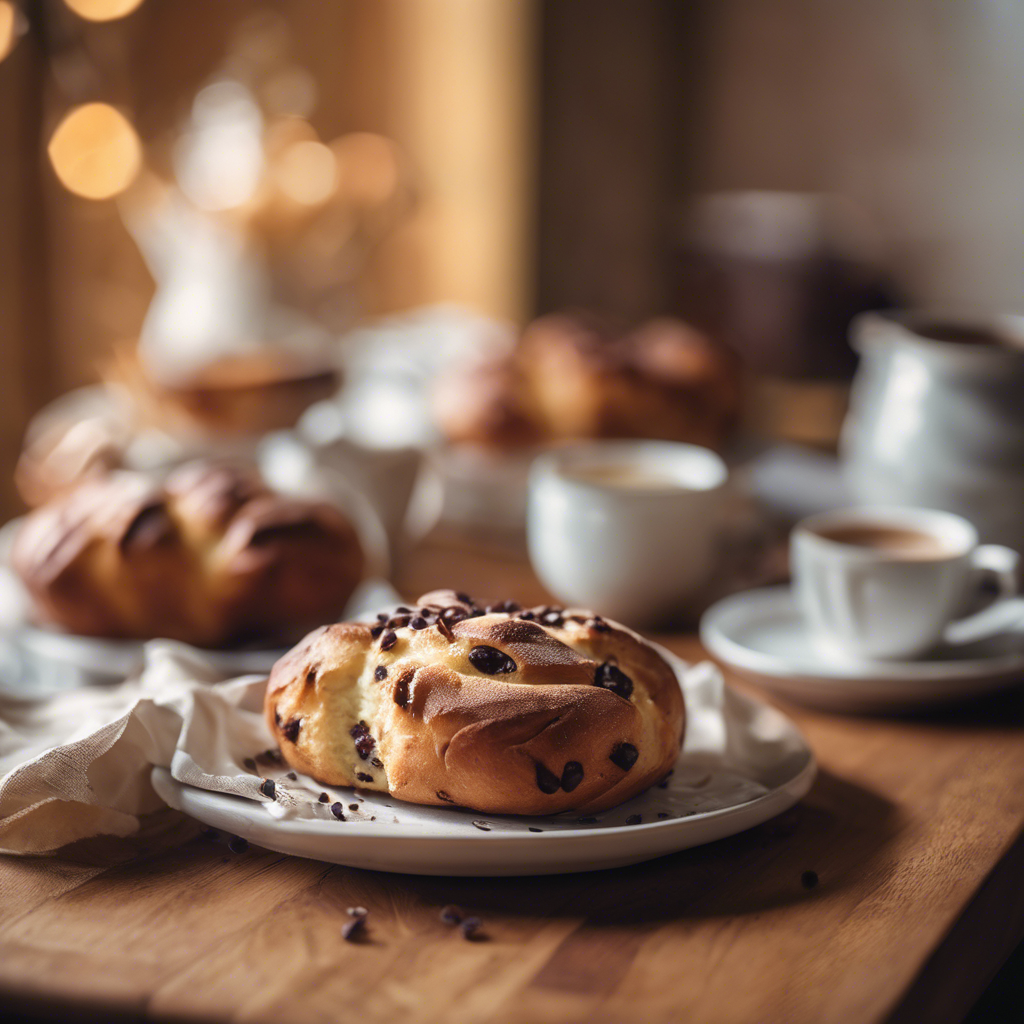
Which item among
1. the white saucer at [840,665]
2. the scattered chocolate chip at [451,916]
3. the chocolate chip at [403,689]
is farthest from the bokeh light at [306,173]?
the scattered chocolate chip at [451,916]

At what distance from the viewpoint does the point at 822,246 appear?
478 cm

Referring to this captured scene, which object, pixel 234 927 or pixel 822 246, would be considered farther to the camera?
pixel 822 246

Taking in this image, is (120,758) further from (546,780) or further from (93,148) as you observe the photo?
(93,148)

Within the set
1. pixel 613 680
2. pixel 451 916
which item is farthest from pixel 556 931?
pixel 613 680

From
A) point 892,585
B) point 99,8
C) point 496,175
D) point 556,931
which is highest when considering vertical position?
point 99,8

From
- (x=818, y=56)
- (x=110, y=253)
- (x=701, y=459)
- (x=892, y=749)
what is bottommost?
(x=892, y=749)

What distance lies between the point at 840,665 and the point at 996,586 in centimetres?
16

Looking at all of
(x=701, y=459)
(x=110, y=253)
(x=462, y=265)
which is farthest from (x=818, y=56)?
(x=701, y=459)

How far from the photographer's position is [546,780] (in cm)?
73

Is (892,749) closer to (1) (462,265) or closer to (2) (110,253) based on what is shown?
(2) (110,253)

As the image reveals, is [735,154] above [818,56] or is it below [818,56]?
below

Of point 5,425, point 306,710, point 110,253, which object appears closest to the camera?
point 306,710

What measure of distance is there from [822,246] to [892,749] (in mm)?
4095

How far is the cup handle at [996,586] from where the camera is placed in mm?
1112
